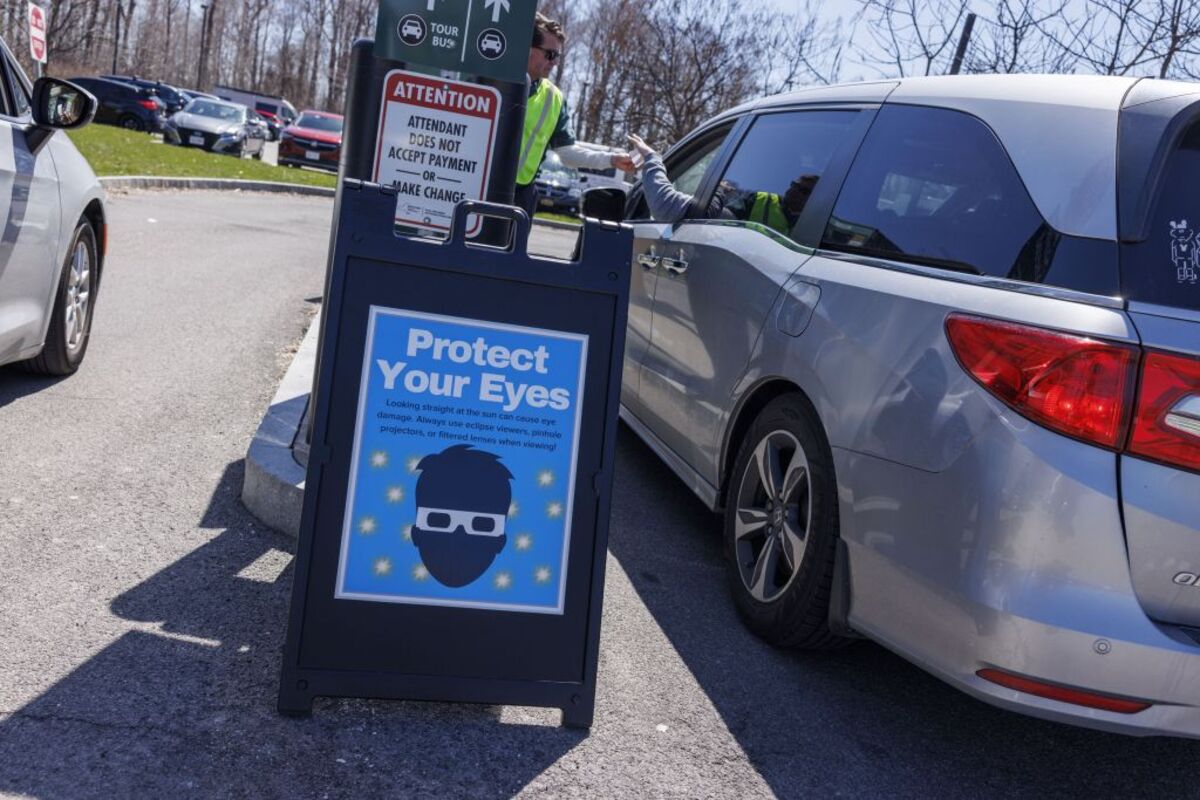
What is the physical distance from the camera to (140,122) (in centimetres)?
3853

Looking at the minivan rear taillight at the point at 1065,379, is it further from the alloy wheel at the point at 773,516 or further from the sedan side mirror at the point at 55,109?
the sedan side mirror at the point at 55,109

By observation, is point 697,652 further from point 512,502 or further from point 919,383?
point 919,383

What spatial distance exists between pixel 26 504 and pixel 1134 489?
11.6ft

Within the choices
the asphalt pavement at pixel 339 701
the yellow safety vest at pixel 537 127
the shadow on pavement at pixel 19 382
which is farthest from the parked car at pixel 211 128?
the asphalt pavement at pixel 339 701

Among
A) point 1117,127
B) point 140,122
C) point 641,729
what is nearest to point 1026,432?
point 1117,127

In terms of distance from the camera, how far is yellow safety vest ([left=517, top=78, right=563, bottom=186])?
19.5ft

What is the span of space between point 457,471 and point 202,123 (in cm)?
3025

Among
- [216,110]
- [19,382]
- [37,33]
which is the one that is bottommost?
[19,382]

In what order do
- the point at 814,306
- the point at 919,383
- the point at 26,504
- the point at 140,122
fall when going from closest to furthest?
1. the point at 919,383
2. the point at 814,306
3. the point at 26,504
4. the point at 140,122

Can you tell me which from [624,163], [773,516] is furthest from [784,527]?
[624,163]

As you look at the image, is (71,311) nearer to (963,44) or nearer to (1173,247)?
(1173,247)

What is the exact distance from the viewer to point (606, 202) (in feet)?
18.8

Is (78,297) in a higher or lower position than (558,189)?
lower

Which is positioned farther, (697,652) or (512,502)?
(697,652)
